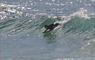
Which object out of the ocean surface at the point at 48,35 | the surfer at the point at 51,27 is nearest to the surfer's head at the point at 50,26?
the surfer at the point at 51,27

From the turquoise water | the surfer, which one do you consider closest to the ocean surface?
the turquoise water

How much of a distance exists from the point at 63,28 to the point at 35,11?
3.08 meters

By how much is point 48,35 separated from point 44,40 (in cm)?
76

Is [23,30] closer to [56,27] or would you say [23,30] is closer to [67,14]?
[56,27]

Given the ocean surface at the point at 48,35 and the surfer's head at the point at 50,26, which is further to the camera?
the surfer's head at the point at 50,26

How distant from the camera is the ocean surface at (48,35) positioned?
11664 mm

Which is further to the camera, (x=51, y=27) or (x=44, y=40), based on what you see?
(x=51, y=27)

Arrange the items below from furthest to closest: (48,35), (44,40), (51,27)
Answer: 1. (51,27)
2. (48,35)
3. (44,40)

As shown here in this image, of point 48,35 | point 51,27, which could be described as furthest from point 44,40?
point 51,27

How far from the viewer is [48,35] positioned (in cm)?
1423

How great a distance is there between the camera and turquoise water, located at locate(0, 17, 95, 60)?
458 inches

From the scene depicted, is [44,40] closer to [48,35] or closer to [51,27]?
[48,35]

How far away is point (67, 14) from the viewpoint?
16922 mm

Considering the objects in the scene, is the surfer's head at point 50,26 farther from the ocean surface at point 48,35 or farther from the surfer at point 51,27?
the ocean surface at point 48,35
